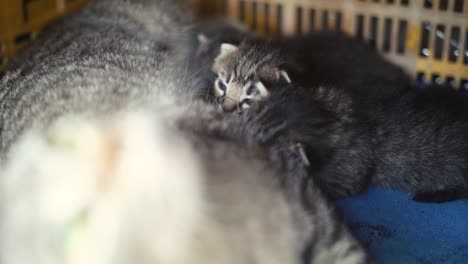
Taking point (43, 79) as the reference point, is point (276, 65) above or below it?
below

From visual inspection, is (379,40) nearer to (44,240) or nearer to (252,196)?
(252,196)

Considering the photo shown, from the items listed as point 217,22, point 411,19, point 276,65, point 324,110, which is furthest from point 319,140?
point 217,22

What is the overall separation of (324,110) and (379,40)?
945mm

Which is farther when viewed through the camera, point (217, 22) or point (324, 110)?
point (217, 22)

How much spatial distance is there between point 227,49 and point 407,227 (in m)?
0.98

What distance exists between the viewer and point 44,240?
2.82 feet

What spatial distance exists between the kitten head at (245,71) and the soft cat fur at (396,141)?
1.0 inches

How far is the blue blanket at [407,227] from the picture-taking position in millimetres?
→ 1585

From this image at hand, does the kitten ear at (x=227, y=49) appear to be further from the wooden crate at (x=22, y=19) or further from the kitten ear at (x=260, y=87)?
the wooden crate at (x=22, y=19)

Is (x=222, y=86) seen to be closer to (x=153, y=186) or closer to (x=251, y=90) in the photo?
(x=251, y=90)

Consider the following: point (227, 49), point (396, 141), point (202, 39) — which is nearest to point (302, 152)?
point (396, 141)

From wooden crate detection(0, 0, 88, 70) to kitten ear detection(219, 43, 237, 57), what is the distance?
2.48ft

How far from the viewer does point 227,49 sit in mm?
2287

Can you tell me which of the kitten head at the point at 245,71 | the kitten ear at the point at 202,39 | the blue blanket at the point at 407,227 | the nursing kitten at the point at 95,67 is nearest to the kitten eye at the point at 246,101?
the kitten head at the point at 245,71
